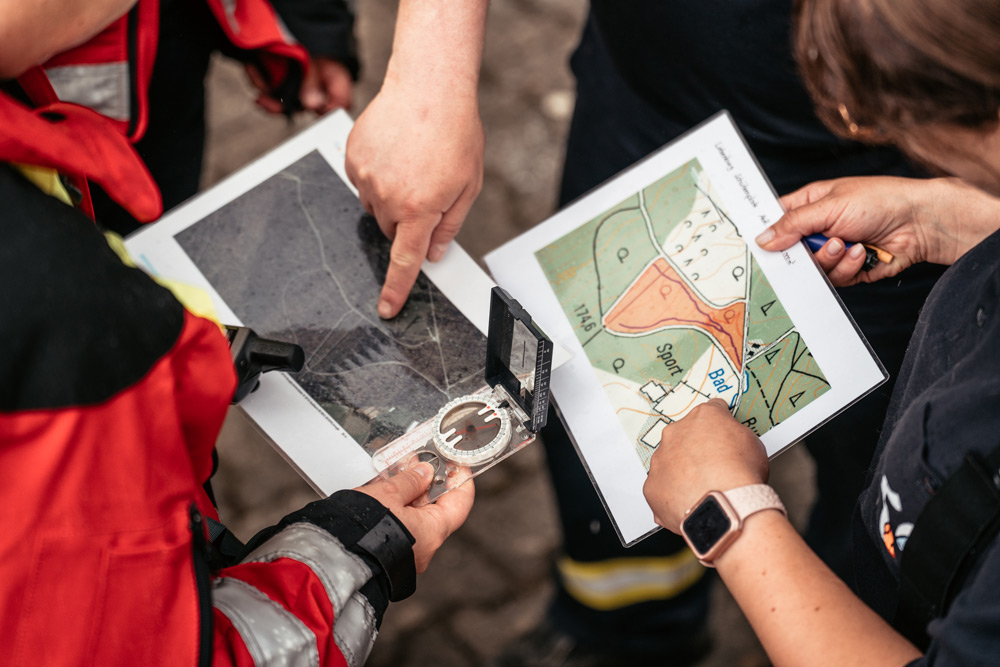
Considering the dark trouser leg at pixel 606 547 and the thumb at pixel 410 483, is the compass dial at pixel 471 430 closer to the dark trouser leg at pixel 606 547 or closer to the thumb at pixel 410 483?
the thumb at pixel 410 483

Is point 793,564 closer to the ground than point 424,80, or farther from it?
closer to the ground

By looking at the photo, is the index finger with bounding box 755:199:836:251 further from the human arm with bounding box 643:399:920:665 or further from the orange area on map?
the human arm with bounding box 643:399:920:665

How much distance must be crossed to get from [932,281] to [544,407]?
0.56m

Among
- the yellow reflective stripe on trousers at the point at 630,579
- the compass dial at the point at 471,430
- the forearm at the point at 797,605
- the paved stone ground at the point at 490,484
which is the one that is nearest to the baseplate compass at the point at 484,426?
the compass dial at the point at 471,430

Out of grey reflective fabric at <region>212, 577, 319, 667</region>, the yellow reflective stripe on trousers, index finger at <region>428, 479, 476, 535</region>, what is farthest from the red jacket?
the yellow reflective stripe on trousers

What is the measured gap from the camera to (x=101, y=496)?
629 mm

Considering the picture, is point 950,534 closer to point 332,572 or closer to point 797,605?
point 797,605

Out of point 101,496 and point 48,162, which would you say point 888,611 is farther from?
point 48,162

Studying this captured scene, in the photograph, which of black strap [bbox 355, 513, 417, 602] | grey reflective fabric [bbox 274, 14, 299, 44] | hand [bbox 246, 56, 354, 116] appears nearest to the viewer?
black strap [bbox 355, 513, 417, 602]

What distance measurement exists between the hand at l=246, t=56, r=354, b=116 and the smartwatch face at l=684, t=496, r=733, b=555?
3.00 ft

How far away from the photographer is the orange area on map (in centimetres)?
94

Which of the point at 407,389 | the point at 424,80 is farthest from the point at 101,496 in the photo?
the point at 424,80

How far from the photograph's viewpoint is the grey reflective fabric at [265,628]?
69 centimetres

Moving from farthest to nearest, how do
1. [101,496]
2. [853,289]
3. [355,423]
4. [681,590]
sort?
1. [681,590]
2. [853,289]
3. [355,423]
4. [101,496]
